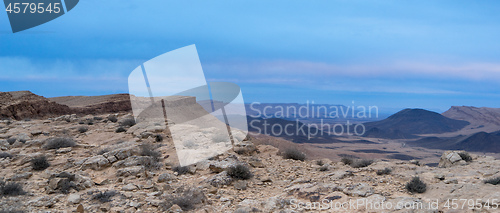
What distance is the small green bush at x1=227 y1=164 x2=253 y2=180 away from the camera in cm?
884

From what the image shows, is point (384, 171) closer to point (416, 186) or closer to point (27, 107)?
point (416, 186)

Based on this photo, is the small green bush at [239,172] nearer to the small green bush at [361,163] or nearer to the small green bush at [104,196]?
the small green bush at [104,196]

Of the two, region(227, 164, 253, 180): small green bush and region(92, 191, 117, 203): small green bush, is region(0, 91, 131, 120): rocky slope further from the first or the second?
region(227, 164, 253, 180): small green bush

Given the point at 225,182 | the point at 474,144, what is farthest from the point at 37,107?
the point at 474,144

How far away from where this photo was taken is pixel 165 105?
1145 inches

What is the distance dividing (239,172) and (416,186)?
4.74 m

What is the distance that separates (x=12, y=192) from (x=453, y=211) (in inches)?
394

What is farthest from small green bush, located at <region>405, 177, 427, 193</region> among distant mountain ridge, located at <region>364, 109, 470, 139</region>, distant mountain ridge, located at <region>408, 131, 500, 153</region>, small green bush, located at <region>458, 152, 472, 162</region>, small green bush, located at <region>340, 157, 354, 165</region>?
distant mountain ridge, located at <region>364, 109, 470, 139</region>

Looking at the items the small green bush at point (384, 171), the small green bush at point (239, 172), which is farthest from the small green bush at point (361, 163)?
the small green bush at point (239, 172)

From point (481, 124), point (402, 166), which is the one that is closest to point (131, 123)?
point (402, 166)

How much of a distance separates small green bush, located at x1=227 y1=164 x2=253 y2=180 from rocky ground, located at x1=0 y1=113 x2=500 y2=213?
0.05 metres

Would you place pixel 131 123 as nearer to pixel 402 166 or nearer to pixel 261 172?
pixel 261 172

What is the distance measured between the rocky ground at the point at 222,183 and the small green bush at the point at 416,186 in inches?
4.3

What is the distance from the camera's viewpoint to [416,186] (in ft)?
23.7
